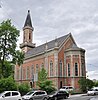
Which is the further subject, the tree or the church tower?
the church tower

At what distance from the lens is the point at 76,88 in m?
50.8

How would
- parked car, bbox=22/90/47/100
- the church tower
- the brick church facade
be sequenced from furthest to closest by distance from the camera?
the church tower, the brick church facade, parked car, bbox=22/90/47/100

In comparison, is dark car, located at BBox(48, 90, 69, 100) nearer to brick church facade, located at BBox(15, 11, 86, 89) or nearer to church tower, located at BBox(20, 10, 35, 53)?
brick church facade, located at BBox(15, 11, 86, 89)

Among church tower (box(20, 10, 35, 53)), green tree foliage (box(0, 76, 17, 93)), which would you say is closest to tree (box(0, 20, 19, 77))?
green tree foliage (box(0, 76, 17, 93))

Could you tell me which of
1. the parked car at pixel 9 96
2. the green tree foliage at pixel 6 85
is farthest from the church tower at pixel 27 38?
the parked car at pixel 9 96

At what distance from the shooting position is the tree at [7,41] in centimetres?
3856

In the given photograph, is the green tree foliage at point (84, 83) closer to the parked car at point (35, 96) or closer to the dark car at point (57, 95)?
the dark car at point (57, 95)

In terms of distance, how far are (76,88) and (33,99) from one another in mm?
25401

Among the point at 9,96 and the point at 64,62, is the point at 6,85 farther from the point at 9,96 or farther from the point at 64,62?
the point at 64,62

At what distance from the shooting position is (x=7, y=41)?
3925 centimetres

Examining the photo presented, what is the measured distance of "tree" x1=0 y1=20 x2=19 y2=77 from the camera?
127ft

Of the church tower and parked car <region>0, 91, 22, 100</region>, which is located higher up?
the church tower

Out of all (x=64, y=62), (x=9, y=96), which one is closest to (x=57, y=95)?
(x=9, y=96)

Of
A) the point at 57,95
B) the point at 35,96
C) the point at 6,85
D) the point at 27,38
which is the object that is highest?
the point at 27,38
